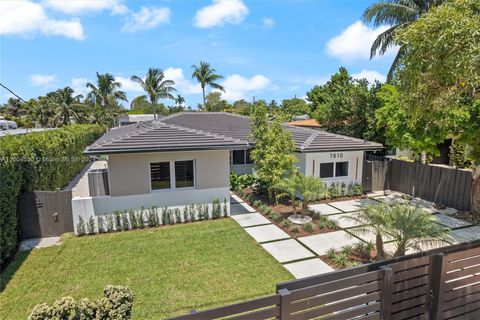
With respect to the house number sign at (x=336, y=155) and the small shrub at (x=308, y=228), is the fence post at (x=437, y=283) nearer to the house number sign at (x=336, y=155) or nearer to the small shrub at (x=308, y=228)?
the small shrub at (x=308, y=228)

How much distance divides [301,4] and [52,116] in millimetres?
50912

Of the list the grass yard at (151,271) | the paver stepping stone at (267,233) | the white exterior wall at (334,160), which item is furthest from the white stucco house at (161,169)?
the white exterior wall at (334,160)

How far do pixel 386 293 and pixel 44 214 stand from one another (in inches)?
413

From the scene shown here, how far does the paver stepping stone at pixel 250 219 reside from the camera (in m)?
11.2

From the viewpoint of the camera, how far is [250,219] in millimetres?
11648

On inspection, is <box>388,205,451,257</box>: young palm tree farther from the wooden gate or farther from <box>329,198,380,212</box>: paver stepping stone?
the wooden gate

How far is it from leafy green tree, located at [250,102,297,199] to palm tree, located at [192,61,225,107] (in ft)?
114

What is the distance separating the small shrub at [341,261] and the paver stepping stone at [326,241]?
1.85 ft

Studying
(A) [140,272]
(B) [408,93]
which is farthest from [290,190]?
(A) [140,272]

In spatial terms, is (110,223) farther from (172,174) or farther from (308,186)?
(308,186)

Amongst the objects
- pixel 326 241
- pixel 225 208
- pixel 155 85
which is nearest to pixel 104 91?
pixel 155 85

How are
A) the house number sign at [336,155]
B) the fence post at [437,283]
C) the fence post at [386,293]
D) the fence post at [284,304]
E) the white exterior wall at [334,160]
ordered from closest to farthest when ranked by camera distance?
the fence post at [284,304] < the fence post at [386,293] < the fence post at [437,283] < the white exterior wall at [334,160] < the house number sign at [336,155]

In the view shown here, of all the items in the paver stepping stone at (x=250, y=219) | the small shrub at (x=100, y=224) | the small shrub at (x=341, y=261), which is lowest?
the paver stepping stone at (x=250, y=219)

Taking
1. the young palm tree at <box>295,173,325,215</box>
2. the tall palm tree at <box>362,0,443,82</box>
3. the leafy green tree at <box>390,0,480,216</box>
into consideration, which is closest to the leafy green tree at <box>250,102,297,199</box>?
the young palm tree at <box>295,173,325,215</box>
